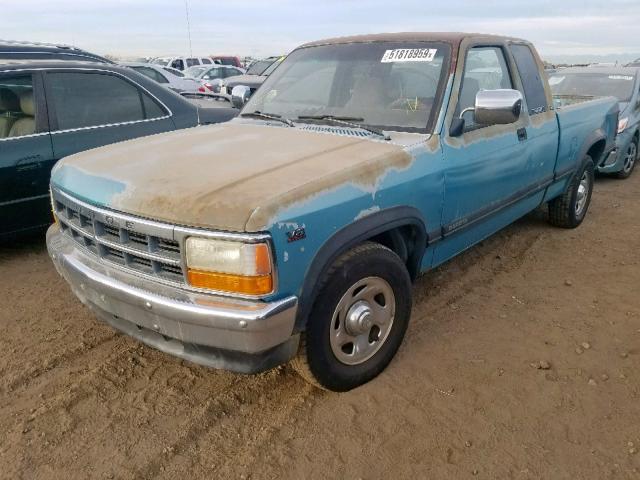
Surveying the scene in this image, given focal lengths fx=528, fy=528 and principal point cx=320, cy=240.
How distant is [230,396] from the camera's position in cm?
279

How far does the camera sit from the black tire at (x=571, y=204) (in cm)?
516

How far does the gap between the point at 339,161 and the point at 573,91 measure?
6700 millimetres

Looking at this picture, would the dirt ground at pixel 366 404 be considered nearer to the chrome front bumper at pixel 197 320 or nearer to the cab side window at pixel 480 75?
the chrome front bumper at pixel 197 320

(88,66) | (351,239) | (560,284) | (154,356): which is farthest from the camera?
(88,66)

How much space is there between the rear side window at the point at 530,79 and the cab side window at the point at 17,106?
13.0ft

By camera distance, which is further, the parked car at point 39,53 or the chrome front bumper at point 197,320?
the parked car at point 39,53

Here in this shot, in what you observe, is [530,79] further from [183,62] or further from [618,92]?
[183,62]

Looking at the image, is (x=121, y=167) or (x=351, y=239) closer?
(x=351, y=239)

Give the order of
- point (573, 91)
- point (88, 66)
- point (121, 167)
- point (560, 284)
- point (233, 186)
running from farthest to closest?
point (573, 91) → point (88, 66) → point (560, 284) → point (121, 167) → point (233, 186)

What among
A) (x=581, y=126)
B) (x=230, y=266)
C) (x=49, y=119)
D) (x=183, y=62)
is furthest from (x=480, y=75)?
(x=183, y=62)

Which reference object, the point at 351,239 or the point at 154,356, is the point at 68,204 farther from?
the point at 351,239

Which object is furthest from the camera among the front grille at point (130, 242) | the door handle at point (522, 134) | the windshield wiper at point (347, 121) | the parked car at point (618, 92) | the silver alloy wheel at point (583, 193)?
the parked car at point (618, 92)

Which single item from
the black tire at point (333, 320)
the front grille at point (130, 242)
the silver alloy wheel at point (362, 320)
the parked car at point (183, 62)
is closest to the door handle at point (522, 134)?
the black tire at point (333, 320)

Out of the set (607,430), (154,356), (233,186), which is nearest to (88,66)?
(154,356)
